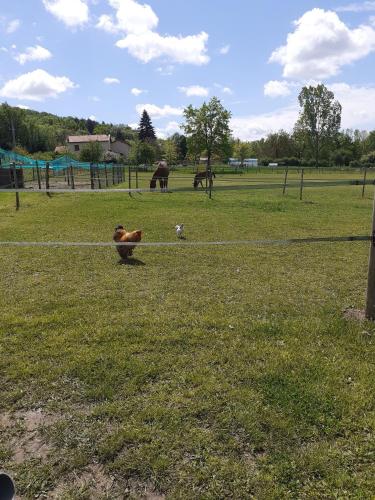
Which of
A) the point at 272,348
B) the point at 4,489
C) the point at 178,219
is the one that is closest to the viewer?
the point at 4,489

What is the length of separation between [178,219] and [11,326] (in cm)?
768

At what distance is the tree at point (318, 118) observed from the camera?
79.8 m

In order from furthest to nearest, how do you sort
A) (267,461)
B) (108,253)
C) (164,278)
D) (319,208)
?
(319,208) < (108,253) < (164,278) < (267,461)

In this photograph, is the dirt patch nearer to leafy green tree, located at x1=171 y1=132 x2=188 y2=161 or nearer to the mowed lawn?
the mowed lawn

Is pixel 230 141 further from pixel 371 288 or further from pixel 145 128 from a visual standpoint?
pixel 371 288

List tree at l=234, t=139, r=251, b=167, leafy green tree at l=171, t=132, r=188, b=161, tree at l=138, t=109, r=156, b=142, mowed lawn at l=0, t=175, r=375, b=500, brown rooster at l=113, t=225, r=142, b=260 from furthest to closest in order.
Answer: tree at l=138, t=109, r=156, b=142
leafy green tree at l=171, t=132, r=188, b=161
tree at l=234, t=139, r=251, b=167
brown rooster at l=113, t=225, r=142, b=260
mowed lawn at l=0, t=175, r=375, b=500

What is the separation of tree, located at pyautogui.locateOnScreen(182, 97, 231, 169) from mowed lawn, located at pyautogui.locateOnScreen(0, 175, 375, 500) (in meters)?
60.9

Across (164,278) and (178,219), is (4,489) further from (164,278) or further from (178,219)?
(178,219)

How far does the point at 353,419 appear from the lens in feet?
8.55

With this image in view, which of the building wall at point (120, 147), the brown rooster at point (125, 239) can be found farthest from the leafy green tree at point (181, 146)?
the brown rooster at point (125, 239)

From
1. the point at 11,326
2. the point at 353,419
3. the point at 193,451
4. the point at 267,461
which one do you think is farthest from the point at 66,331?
the point at 353,419

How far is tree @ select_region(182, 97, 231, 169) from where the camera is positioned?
64.0m

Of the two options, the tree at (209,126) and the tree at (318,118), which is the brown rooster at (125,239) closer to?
the tree at (209,126)

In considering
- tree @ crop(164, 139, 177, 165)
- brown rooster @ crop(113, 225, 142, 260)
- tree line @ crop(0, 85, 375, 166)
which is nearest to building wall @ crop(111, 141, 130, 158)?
tree line @ crop(0, 85, 375, 166)
